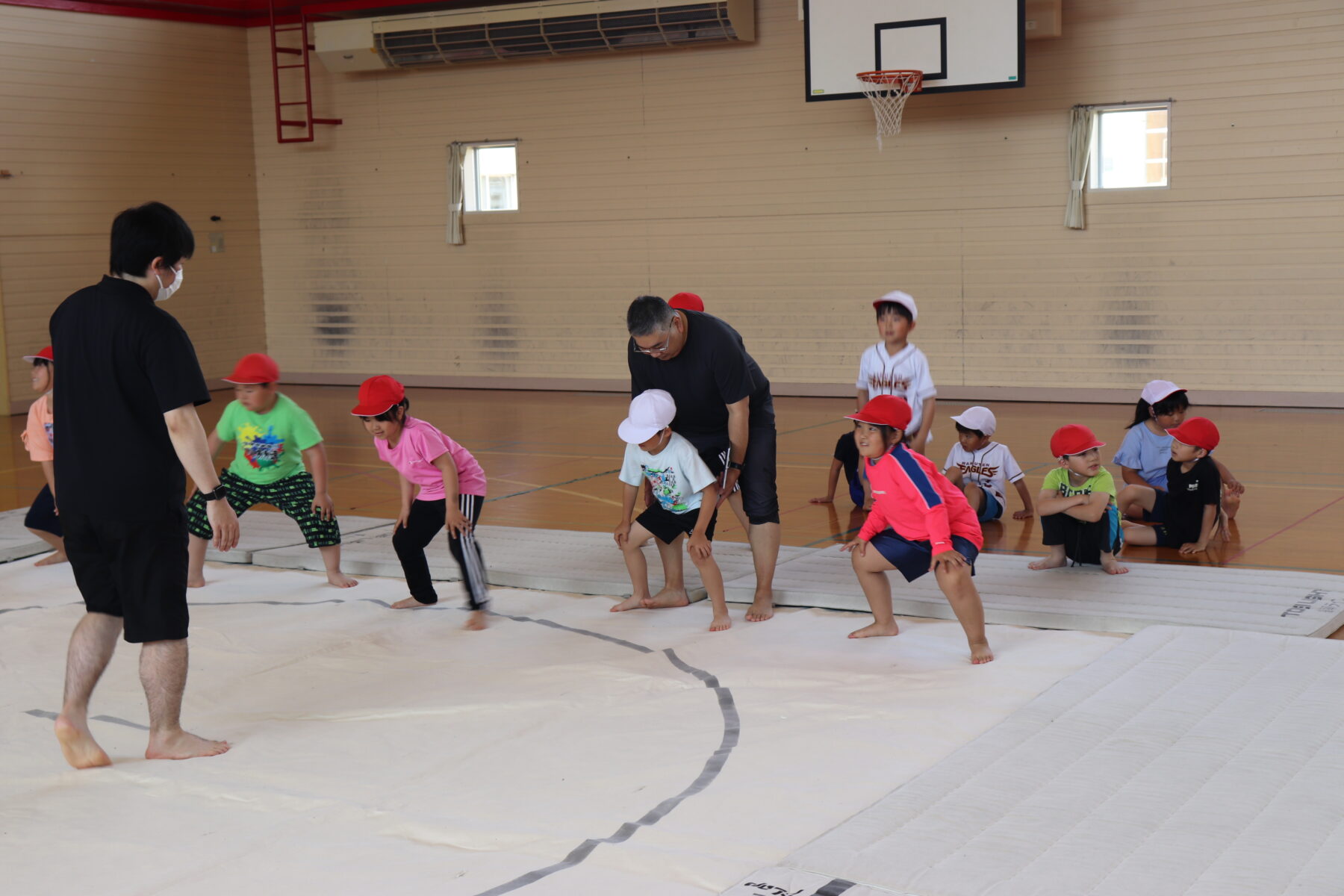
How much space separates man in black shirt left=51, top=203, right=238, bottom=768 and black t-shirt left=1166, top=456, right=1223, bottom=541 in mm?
4310

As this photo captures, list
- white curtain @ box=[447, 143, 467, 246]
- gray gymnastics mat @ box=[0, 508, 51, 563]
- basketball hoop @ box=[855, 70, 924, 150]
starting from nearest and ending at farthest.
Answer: gray gymnastics mat @ box=[0, 508, 51, 563], basketball hoop @ box=[855, 70, 924, 150], white curtain @ box=[447, 143, 467, 246]

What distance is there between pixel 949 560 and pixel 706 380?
124 cm

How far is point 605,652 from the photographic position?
15.6 feet

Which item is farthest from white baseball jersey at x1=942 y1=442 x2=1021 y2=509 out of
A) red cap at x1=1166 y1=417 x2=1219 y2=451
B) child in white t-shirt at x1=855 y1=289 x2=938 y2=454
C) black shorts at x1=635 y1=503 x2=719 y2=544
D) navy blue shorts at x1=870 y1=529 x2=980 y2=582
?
navy blue shorts at x1=870 y1=529 x2=980 y2=582

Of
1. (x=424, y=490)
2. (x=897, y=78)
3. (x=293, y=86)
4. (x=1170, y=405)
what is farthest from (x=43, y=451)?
(x=293, y=86)

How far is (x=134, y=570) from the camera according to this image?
3664 millimetres

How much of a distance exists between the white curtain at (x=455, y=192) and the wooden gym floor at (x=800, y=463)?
6.41 ft

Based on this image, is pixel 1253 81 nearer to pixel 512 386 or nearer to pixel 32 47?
pixel 512 386

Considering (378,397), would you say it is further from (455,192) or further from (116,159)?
(116,159)

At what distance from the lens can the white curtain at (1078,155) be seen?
11.9 meters

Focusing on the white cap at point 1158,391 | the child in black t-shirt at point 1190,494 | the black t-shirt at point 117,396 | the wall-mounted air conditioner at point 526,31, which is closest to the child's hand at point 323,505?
the black t-shirt at point 117,396

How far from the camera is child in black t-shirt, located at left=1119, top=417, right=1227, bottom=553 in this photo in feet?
19.5

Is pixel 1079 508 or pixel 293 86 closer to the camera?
pixel 1079 508

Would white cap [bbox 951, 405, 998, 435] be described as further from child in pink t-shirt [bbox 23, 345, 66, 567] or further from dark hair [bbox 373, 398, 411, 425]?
child in pink t-shirt [bbox 23, 345, 66, 567]
